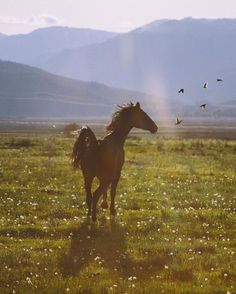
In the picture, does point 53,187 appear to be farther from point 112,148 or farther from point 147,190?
point 112,148

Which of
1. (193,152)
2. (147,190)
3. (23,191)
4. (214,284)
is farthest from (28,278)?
(193,152)

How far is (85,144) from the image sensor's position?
60.3ft

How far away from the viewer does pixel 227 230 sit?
1683cm

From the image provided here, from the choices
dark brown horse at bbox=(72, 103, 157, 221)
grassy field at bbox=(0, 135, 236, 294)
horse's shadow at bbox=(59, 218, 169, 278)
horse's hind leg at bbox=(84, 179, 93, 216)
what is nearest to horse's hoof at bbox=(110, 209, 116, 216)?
grassy field at bbox=(0, 135, 236, 294)

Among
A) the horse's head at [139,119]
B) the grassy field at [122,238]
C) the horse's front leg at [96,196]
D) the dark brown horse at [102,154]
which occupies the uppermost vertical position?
the horse's head at [139,119]

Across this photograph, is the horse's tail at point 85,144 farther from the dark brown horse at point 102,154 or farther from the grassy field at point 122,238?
the grassy field at point 122,238

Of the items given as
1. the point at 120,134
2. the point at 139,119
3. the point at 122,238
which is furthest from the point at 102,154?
the point at 122,238

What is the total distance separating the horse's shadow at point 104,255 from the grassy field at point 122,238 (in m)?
0.02

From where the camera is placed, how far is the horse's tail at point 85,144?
18.2 meters

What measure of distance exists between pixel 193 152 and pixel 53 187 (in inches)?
1148

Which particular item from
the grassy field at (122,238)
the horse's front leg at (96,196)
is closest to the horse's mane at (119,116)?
the horse's front leg at (96,196)

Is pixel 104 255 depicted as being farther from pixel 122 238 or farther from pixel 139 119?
pixel 139 119

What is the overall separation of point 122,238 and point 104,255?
A: 1.77 m

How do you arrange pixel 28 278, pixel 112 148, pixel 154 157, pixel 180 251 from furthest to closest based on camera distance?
pixel 154 157, pixel 112 148, pixel 180 251, pixel 28 278
